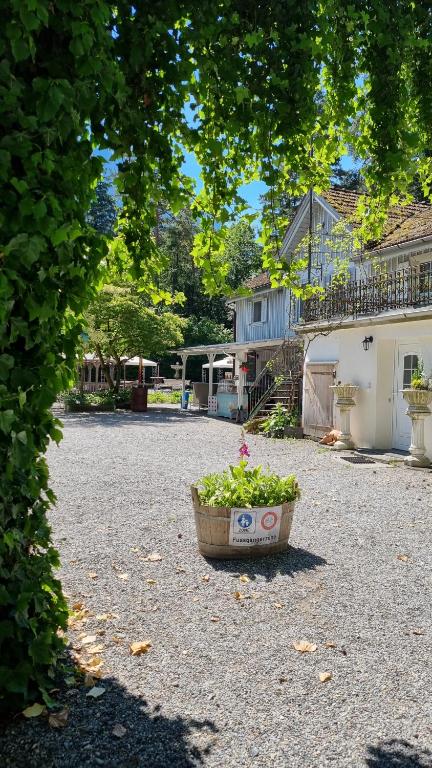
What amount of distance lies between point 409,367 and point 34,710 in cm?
1201

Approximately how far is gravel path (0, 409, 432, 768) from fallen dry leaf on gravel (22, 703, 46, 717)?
0.13ft

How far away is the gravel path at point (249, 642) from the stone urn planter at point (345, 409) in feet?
19.6

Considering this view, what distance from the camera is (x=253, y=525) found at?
534 cm

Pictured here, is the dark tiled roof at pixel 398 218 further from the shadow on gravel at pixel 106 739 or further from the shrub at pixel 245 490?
the shadow on gravel at pixel 106 739

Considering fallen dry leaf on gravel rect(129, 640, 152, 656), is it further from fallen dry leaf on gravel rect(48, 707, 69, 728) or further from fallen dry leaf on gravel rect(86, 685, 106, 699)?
fallen dry leaf on gravel rect(48, 707, 69, 728)

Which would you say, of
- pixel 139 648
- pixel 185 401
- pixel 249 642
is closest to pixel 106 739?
pixel 139 648

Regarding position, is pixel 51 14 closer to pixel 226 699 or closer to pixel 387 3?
pixel 387 3

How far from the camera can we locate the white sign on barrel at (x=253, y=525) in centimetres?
528

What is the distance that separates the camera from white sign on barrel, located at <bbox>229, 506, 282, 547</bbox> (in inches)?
208

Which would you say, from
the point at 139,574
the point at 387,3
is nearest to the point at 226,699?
the point at 139,574

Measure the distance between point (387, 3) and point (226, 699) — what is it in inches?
146

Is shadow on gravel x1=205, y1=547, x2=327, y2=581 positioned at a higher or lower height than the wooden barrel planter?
lower

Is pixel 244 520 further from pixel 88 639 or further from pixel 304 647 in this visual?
pixel 88 639

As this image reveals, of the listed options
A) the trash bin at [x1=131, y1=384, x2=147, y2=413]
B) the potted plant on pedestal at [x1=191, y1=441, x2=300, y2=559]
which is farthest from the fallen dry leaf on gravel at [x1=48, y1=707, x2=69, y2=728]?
the trash bin at [x1=131, y1=384, x2=147, y2=413]
